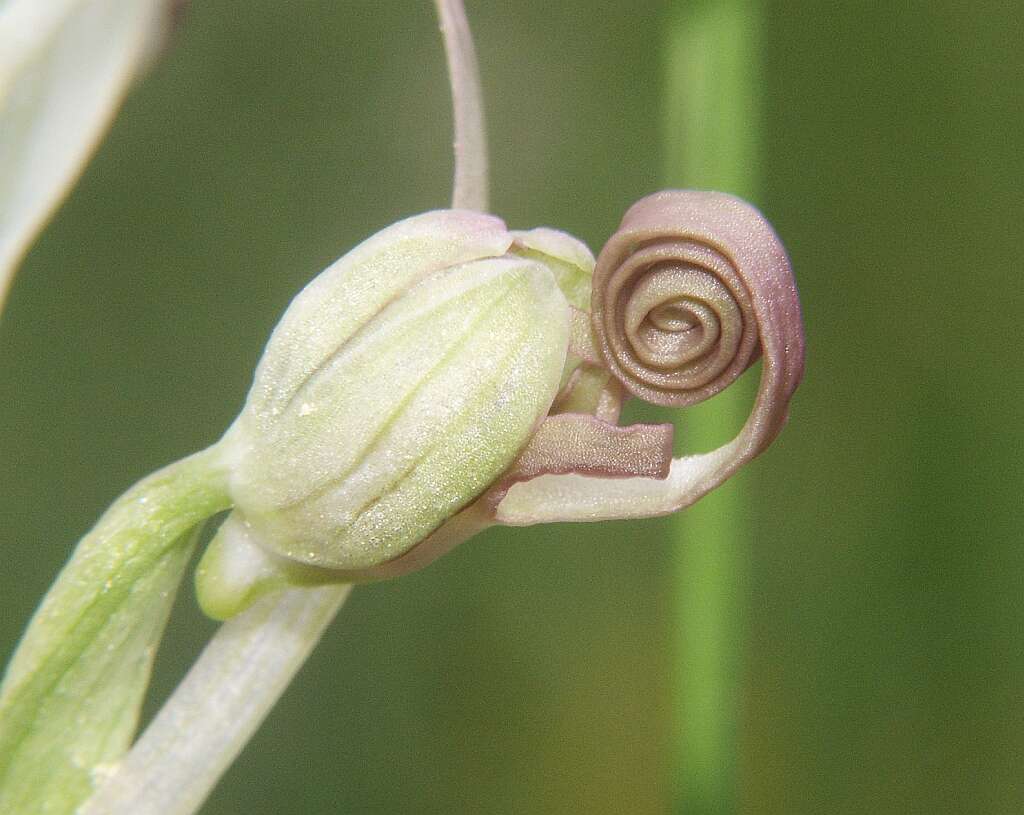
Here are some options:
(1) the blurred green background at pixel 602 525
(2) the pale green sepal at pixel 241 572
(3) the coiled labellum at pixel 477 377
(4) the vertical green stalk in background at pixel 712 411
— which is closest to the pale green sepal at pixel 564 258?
(3) the coiled labellum at pixel 477 377

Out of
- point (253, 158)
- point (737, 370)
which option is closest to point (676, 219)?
point (737, 370)

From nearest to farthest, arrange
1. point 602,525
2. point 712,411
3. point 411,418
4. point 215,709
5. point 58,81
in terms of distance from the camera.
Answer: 1. point 58,81
2. point 411,418
3. point 215,709
4. point 712,411
5. point 602,525

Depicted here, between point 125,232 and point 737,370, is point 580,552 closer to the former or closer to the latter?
point 125,232

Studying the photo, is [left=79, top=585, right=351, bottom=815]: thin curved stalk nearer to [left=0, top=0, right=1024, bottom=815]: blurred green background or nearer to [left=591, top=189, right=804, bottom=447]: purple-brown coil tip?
[left=591, top=189, right=804, bottom=447]: purple-brown coil tip

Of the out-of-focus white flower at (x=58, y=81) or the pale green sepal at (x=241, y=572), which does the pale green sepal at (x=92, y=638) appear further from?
the out-of-focus white flower at (x=58, y=81)


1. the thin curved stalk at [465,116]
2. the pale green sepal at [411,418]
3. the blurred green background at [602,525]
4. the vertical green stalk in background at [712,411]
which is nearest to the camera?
the pale green sepal at [411,418]

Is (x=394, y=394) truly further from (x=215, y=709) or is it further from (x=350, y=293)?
(x=215, y=709)

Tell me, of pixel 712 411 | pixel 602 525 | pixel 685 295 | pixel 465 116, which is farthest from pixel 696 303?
pixel 602 525

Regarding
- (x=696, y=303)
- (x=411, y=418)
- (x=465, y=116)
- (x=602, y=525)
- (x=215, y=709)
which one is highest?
(x=602, y=525)
